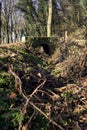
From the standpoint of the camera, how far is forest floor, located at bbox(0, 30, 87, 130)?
21.1 ft

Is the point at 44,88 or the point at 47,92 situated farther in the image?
the point at 44,88

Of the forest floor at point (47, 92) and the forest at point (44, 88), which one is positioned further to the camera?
the forest floor at point (47, 92)

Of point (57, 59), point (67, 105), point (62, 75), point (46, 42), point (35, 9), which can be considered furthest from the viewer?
point (35, 9)

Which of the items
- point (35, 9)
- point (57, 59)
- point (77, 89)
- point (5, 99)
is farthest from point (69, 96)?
point (35, 9)

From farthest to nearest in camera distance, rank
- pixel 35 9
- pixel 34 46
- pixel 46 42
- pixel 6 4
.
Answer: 1. pixel 35 9
2. pixel 6 4
3. pixel 46 42
4. pixel 34 46

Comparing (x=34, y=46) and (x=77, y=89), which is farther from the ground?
(x=34, y=46)

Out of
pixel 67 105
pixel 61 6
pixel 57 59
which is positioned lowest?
pixel 67 105

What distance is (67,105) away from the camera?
7285 mm

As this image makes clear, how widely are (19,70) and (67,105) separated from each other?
5.94 ft

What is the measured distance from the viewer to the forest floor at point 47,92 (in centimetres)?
644

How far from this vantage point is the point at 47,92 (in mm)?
7617

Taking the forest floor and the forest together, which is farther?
the forest floor

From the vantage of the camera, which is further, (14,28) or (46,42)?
(14,28)

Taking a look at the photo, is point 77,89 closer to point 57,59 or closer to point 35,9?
point 57,59
